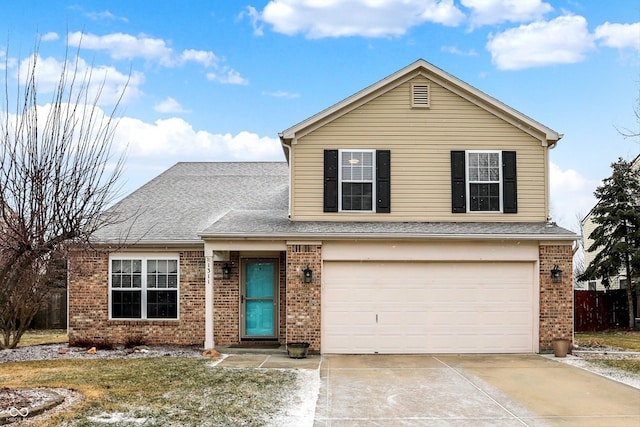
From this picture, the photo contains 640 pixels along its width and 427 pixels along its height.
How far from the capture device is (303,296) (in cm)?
1398

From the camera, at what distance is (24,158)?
873 cm

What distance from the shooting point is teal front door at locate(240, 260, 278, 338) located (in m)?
15.8

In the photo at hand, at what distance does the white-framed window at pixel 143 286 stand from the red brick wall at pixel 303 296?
3329 mm

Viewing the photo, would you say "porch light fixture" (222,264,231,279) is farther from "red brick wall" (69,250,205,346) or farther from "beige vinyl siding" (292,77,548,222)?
"beige vinyl siding" (292,77,548,222)

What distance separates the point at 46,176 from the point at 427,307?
29.2 feet

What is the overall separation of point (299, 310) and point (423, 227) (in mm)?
3470

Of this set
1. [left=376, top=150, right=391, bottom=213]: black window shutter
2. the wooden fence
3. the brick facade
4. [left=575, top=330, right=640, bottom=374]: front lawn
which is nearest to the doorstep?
the brick facade

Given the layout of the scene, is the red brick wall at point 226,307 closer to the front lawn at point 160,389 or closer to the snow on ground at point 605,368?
the front lawn at point 160,389

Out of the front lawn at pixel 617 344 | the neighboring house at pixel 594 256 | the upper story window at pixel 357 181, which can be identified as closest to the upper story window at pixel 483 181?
the upper story window at pixel 357 181

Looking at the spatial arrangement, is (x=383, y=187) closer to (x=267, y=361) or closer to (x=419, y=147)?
(x=419, y=147)

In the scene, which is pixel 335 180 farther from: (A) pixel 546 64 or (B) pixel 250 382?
(A) pixel 546 64

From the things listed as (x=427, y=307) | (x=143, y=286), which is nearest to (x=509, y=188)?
(x=427, y=307)

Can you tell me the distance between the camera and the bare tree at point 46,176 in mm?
8445

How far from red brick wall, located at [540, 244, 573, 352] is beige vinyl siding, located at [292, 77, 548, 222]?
1215mm
